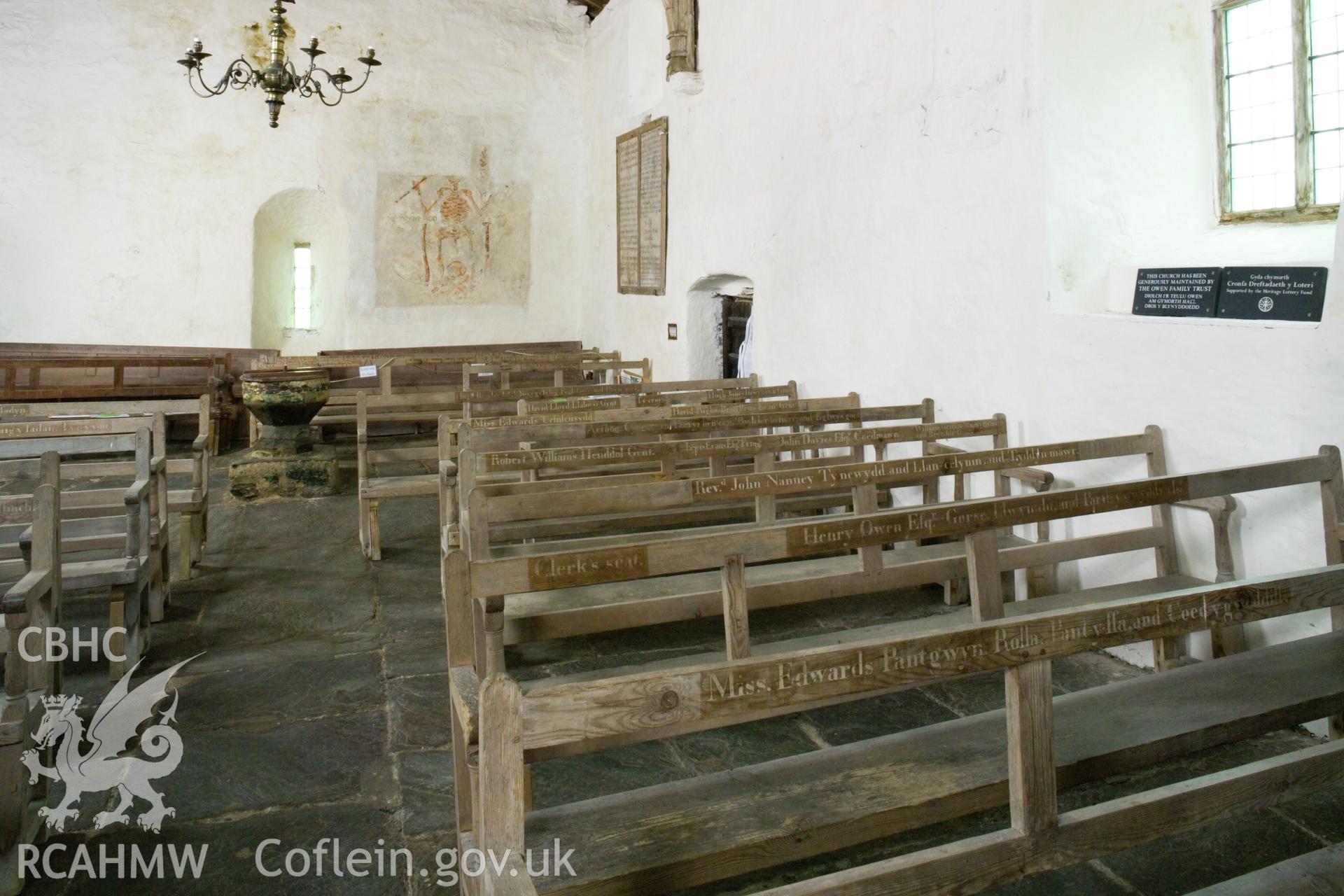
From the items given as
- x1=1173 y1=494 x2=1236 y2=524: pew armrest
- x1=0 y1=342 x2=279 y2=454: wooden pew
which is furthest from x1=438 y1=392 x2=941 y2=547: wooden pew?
x1=0 y1=342 x2=279 y2=454: wooden pew

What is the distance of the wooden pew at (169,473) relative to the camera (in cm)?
365

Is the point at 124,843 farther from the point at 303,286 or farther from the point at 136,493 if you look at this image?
the point at 303,286

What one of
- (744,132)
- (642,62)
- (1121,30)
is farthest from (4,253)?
(1121,30)

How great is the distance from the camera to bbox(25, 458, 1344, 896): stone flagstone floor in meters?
2.05

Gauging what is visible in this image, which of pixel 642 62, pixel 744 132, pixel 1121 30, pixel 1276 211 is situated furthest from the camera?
pixel 642 62

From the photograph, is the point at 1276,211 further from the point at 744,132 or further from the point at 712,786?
the point at 744,132

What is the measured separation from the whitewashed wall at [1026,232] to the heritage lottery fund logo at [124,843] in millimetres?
2624

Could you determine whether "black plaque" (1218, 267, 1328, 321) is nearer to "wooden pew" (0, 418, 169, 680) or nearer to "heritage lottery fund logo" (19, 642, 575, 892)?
"heritage lottery fund logo" (19, 642, 575, 892)

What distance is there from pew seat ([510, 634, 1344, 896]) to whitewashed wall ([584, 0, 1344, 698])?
35.4 inches

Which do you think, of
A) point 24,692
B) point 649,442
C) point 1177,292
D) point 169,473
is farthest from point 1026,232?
point 169,473

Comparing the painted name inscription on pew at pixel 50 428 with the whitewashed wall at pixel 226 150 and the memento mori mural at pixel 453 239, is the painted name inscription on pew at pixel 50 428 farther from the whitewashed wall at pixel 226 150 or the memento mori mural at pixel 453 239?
the memento mori mural at pixel 453 239

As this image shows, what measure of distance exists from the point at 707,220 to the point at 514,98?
400 centimetres

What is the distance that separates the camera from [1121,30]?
11.7ft

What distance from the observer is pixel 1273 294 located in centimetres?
299
